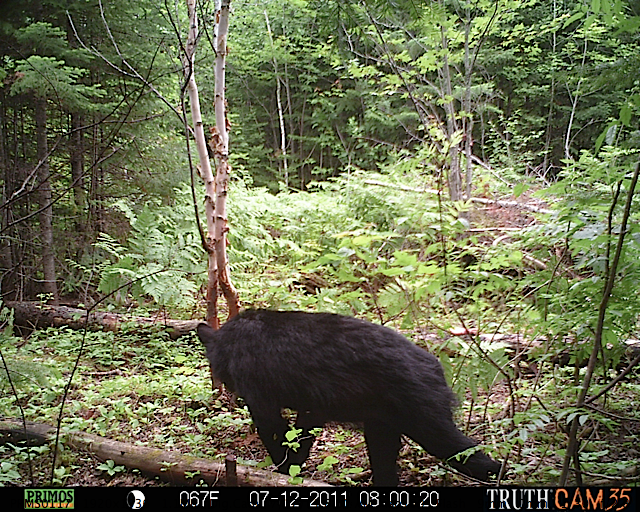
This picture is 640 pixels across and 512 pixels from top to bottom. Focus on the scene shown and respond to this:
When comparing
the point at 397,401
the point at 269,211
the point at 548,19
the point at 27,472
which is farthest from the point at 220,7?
the point at 548,19

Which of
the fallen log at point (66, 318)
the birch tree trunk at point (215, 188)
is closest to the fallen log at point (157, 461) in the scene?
the birch tree trunk at point (215, 188)

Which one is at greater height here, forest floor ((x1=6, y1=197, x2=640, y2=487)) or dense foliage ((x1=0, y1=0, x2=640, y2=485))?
dense foliage ((x1=0, y1=0, x2=640, y2=485))

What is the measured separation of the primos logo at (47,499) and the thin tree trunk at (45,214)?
2460 millimetres

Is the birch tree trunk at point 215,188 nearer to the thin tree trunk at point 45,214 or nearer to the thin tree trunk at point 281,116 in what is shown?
the thin tree trunk at point 281,116

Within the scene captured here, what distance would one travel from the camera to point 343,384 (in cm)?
181

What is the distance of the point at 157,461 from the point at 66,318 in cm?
262

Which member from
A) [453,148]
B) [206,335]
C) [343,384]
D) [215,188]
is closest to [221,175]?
[215,188]

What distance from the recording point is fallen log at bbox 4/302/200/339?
3837mm

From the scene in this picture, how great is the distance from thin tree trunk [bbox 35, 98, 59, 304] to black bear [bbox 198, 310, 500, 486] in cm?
253

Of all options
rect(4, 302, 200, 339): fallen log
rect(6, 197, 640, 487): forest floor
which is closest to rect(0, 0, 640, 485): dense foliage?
rect(6, 197, 640, 487): forest floor

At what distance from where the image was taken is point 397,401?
176cm

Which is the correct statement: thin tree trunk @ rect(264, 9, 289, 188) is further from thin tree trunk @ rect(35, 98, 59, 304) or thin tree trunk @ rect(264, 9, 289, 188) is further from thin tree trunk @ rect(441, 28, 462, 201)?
thin tree trunk @ rect(35, 98, 59, 304)

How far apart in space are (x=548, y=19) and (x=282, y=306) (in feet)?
12.5

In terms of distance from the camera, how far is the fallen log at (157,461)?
5.69 feet
